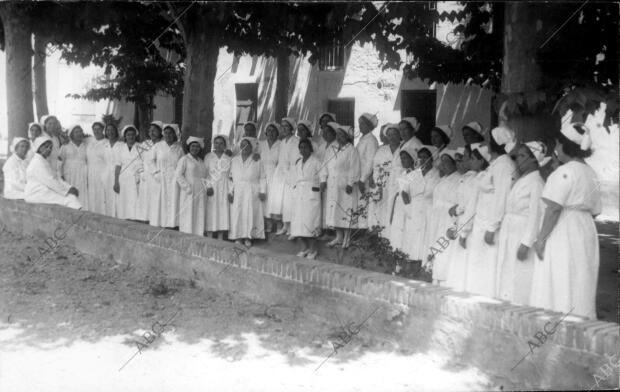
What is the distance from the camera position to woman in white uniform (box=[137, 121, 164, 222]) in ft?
36.3

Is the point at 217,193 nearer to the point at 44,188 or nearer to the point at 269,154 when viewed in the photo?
the point at 269,154

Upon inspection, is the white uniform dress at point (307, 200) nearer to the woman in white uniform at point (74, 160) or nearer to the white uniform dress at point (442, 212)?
the white uniform dress at point (442, 212)

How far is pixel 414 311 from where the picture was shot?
5.34 meters

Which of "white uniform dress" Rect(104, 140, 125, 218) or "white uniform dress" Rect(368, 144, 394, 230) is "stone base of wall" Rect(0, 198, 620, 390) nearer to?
"white uniform dress" Rect(368, 144, 394, 230)

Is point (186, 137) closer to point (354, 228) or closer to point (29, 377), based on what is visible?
point (354, 228)

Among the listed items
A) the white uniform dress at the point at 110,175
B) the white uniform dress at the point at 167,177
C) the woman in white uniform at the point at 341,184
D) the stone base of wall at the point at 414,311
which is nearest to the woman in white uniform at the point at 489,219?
the stone base of wall at the point at 414,311

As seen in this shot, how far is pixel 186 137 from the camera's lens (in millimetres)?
11055

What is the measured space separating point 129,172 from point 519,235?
721cm

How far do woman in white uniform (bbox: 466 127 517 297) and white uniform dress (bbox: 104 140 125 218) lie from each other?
6.92 meters

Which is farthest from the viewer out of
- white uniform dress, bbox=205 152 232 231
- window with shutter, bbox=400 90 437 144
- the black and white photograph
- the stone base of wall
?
window with shutter, bbox=400 90 437 144

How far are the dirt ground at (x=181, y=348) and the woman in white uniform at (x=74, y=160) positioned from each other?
5042 mm

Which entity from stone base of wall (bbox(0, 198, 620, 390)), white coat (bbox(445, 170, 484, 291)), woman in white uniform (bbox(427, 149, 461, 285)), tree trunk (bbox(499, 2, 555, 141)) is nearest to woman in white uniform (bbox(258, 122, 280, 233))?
stone base of wall (bbox(0, 198, 620, 390))

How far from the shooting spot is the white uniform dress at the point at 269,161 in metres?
11.3

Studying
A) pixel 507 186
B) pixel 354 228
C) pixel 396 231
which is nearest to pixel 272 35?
pixel 354 228
